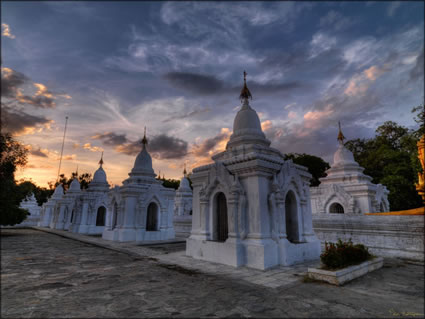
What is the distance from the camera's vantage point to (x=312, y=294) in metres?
5.45

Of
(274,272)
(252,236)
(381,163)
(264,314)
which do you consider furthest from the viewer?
(381,163)

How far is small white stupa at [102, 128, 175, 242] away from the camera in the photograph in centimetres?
1741

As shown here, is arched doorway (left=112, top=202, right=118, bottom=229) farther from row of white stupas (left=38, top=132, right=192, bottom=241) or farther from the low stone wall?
the low stone wall

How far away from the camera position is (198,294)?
18.1ft

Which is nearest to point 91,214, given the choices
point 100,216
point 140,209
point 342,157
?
point 100,216

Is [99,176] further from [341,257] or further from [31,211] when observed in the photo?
[341,257]

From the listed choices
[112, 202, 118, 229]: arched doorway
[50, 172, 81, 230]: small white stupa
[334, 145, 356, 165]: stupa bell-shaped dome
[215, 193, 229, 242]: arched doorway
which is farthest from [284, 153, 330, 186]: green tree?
[215, 193, 229, 242]: arched doorway

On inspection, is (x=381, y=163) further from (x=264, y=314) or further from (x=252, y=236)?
(x=264, y=314)

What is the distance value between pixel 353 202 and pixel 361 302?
47.7 ft

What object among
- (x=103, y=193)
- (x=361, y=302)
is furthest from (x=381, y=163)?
(x=103, y=193)

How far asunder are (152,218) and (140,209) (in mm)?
1647

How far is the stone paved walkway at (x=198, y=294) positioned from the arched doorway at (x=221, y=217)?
90.4 inches

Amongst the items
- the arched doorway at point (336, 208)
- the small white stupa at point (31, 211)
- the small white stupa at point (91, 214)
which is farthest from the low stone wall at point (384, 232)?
the small white stupa at point (31, 211)

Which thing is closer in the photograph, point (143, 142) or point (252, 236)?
point (252, 236)
